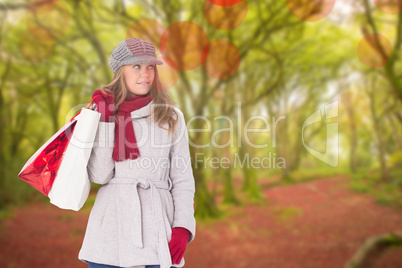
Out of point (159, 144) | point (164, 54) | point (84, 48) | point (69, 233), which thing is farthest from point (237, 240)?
point (84, 48)

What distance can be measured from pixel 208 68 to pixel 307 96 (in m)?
7.52

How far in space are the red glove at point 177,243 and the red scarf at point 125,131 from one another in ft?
1.26

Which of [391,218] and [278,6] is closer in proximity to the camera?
[278,6]

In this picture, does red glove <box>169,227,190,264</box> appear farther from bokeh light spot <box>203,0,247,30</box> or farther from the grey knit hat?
bokeh light spot <box>203,0,247,30</box>

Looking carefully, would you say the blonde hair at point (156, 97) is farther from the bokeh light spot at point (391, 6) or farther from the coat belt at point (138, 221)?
the bokeh light spot at point (391, 6)

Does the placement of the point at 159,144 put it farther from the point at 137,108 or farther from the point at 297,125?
the point at 297,125

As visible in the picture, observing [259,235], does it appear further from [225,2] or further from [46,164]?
[46,164]

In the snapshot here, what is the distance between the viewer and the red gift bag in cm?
145

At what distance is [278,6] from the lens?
7.58 meters

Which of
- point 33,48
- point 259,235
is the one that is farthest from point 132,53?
point 33,48

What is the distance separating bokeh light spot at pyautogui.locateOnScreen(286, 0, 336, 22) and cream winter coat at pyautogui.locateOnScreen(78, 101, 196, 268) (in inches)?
237

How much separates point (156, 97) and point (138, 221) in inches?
23.1

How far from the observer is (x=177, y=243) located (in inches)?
57.4

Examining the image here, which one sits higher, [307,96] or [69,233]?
[307,96]
